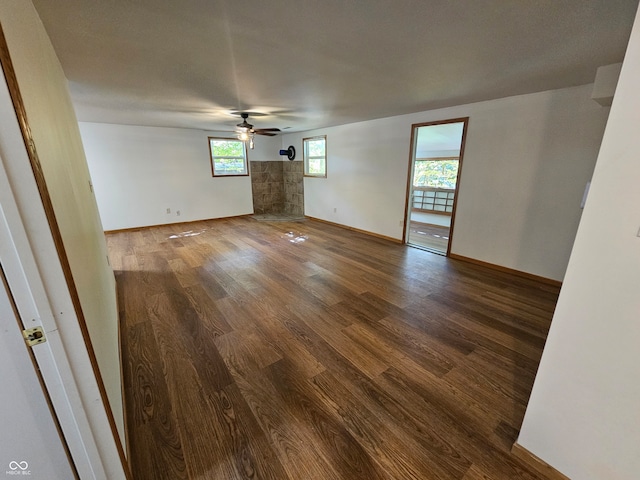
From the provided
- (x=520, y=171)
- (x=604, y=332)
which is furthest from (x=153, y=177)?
(x=604, y=332)

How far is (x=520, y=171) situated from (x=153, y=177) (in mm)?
6613

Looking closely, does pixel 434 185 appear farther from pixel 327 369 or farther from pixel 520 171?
pixel 327 369

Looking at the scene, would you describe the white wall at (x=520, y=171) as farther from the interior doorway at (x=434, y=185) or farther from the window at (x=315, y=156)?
the window at (x=315, y=156)

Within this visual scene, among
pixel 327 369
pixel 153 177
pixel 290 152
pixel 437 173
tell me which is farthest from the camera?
pixel 437 173

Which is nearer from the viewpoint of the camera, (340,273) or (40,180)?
(40,180)

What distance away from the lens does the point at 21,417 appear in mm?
790

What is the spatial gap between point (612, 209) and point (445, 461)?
51.1 inches

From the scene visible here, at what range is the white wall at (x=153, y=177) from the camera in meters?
5.03

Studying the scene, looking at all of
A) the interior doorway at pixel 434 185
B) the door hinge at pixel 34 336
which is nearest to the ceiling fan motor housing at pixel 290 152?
the interior doorway at pixel 434 185

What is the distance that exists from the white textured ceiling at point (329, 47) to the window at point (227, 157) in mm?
3194

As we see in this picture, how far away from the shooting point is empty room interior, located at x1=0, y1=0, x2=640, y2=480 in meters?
0.84

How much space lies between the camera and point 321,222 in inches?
253

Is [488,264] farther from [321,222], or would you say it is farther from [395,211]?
[321,222]

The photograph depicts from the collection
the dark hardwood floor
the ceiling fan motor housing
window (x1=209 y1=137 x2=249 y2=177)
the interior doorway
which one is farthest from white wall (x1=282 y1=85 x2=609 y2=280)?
window (x1=209 y1=137 x2=249 y2=177)
